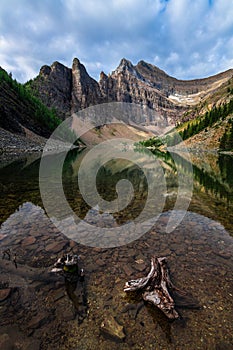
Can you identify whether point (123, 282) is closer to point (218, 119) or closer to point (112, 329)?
point (112, 329)

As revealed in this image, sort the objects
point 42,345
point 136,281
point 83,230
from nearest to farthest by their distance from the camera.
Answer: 1. point 42,345
2. point 136,281
3. point 83,230

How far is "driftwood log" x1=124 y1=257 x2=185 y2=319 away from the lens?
190 inches

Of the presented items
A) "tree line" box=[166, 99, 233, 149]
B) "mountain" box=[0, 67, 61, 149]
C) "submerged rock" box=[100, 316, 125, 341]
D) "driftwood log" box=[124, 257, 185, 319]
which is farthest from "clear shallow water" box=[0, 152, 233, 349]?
"tree line" box=[166, 99, 233, 149]

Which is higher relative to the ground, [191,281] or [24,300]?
[24,300]

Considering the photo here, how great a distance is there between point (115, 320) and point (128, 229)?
5.50 metres

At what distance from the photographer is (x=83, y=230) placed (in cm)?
982

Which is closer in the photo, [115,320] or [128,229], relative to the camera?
[115,320]

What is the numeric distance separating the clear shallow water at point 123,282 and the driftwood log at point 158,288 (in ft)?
0.78

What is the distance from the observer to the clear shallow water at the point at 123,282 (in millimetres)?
4254

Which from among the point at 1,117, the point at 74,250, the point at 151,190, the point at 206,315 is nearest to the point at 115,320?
the point at 206,315

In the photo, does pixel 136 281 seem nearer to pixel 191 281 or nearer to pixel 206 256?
pixel 191 281

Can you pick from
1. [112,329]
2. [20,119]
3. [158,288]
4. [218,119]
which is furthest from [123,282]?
[218,119]

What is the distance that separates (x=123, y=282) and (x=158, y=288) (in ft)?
3.82

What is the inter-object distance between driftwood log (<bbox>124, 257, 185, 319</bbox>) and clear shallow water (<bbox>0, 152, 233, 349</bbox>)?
0.78 ft
